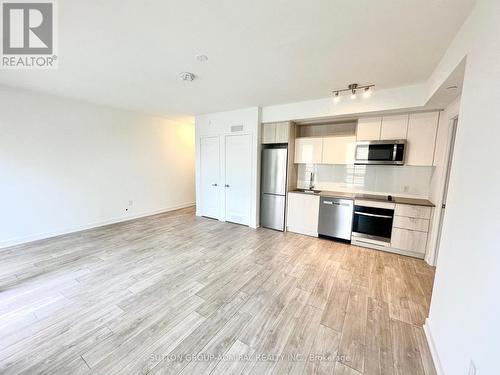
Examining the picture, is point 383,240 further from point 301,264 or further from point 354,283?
point 301,264

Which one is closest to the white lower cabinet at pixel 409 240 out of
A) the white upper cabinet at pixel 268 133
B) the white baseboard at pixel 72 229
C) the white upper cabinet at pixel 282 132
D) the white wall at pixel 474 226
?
the white wall at pixel 474 226

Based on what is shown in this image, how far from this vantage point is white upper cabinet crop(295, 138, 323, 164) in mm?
4113

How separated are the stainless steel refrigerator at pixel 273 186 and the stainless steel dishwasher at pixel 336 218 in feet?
2.73

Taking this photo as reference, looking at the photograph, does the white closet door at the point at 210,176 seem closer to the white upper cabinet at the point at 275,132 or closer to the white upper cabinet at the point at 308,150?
the white upper cabinet at the point at 275,132

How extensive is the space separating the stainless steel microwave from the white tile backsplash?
49 cm

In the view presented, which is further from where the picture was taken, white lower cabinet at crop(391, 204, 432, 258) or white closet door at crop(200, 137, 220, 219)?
white closet door at crop(200, 137, 220, 219)

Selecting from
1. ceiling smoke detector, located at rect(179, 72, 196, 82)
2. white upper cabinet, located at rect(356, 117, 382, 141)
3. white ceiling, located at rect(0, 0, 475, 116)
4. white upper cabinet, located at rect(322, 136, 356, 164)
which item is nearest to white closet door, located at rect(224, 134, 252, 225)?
white ceiling, located at rect(0, 0, 475, 116)

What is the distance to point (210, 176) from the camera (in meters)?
5.32

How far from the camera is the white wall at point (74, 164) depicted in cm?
345

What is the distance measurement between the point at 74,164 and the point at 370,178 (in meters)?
6.06

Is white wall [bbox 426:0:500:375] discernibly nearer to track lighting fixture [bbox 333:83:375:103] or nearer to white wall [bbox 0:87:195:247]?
track lighting fixture [bbox 333:83:375:103]

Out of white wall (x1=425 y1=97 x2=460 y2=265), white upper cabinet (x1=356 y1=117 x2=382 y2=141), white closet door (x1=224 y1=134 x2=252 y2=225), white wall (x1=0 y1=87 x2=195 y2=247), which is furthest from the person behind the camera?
white closet door (x1=224 y1=134 x2=252 y2=225)

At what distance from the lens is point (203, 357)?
1575mm

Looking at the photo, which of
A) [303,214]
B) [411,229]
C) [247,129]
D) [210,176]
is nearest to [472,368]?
[411,229]
